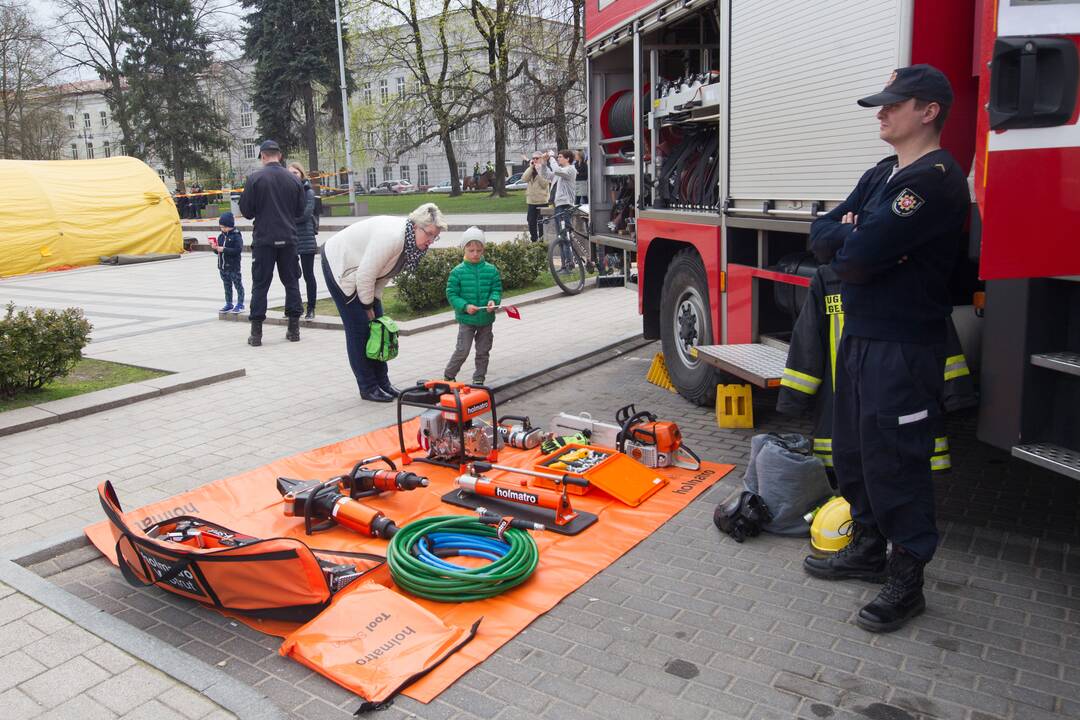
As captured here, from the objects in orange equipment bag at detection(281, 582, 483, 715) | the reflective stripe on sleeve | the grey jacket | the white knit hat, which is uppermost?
the grey jacket

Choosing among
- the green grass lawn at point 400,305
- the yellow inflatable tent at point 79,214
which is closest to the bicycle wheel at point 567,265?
the green grass lawn at point 400,305

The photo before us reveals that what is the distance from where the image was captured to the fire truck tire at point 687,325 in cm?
659

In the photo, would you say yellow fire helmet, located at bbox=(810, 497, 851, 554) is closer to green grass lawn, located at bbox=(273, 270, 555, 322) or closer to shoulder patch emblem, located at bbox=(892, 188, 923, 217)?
shoulder patch emblem, located at bbox=(892, 188, 923, 217)

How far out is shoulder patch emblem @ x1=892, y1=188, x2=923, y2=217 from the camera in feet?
10.3

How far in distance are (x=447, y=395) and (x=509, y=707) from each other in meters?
2.63

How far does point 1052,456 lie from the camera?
3.14 m

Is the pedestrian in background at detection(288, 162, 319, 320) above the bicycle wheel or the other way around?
above

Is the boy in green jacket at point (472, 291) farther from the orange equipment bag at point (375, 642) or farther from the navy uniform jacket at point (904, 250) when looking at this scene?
the navy uniform jacket at point (904, 250)

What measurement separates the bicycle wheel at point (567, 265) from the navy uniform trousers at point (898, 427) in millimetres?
9430

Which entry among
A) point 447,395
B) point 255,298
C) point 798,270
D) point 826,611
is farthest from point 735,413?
point 255,298

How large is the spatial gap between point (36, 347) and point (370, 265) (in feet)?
10.0

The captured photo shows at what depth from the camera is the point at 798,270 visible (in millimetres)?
5359

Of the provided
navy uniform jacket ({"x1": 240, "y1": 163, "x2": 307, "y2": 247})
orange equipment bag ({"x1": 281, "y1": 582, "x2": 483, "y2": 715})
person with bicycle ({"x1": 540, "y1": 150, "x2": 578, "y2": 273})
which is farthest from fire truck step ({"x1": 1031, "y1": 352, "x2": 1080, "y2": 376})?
person with bicycle ({"x1": 540, "y1": 150, "x2": 578, "y2": 273})

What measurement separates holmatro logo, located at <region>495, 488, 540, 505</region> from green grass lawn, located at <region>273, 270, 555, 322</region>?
594 cm
